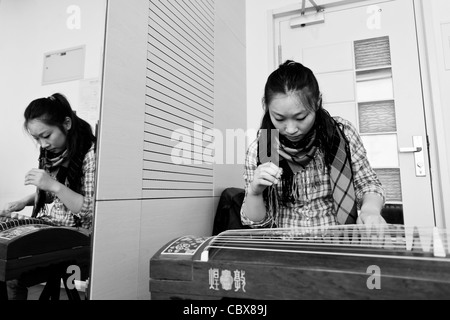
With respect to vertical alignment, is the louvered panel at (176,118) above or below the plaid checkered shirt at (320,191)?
above

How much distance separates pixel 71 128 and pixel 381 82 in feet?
6.15

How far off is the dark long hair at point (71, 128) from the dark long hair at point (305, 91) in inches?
24.5

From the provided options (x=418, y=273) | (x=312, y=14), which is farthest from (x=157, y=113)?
(x=312, y=14)

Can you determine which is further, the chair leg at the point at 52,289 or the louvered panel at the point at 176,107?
the louvered panel at the point at 176,107

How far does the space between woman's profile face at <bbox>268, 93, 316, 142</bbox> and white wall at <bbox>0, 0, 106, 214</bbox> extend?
58 centimetres

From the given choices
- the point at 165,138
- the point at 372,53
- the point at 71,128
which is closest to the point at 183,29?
the point at 165,138

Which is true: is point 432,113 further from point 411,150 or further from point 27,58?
point 27,58

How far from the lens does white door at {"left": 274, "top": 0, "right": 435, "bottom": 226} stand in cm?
189

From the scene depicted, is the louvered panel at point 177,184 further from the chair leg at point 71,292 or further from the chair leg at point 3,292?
the chair leg at point 3,292

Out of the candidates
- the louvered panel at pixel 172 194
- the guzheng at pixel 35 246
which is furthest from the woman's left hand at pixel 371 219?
the guzheng at pixel 35 246

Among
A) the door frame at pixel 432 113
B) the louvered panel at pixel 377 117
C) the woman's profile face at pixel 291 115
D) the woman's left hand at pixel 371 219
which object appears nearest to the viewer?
the woman's left hand at pixel 371 219

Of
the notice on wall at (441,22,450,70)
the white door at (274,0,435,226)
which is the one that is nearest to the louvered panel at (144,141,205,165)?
the white door at (274,0,435,226)

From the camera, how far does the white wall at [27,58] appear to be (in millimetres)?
812
